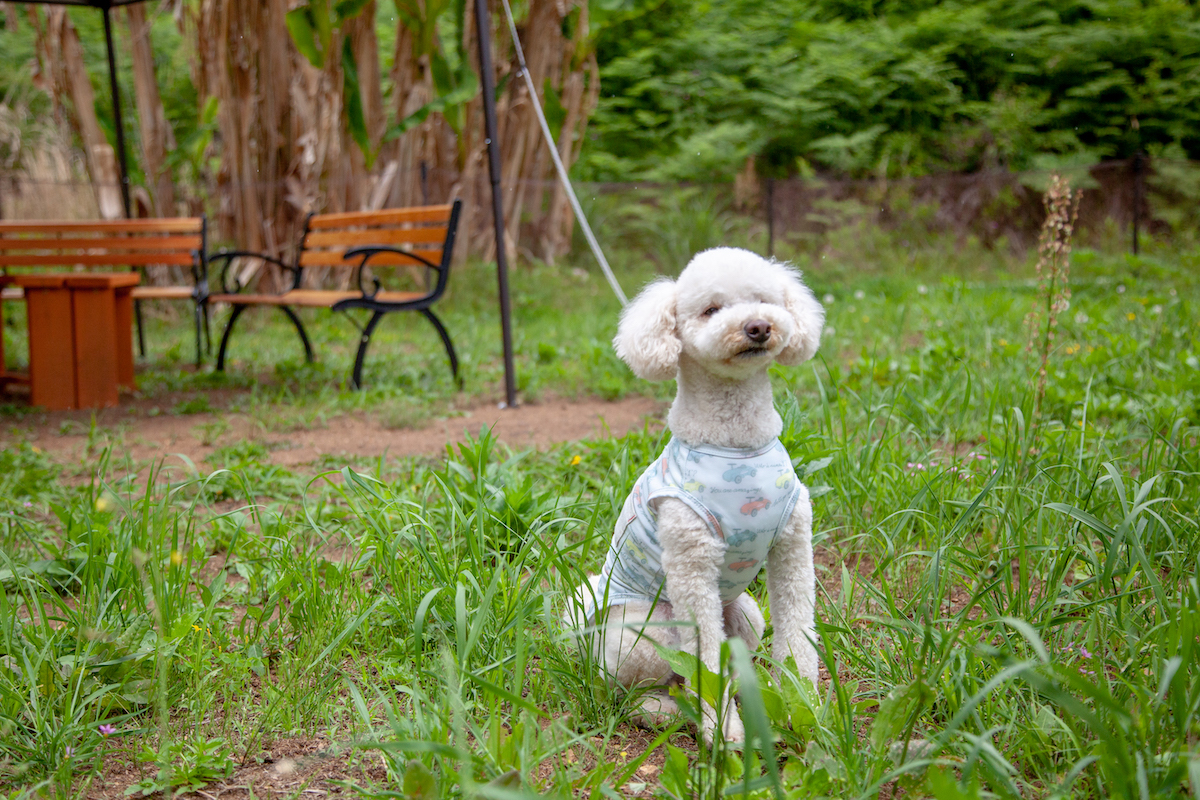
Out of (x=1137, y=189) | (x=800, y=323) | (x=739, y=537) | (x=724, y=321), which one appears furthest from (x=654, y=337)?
(x=1137, y=189)

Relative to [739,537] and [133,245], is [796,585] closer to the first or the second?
[739,537]

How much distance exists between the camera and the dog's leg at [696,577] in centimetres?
150

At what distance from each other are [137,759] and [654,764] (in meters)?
0.95

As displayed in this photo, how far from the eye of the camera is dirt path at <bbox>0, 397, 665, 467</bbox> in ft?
12.2

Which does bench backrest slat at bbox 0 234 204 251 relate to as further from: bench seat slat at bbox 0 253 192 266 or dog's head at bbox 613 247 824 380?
dog's head at bbox 613 247 824 380

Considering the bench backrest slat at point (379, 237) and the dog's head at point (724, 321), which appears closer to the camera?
the dog's head at point (724, 321)

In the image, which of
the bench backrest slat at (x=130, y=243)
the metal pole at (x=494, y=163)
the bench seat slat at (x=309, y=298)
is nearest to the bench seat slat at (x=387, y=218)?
the bench seat slat at (x=309, y=298)

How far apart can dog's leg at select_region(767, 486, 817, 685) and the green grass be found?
0.07 meters

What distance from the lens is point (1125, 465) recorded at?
8.33ft

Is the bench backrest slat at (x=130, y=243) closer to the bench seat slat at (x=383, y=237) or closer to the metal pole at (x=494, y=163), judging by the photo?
the bench seat slat at (x=383, y=237)

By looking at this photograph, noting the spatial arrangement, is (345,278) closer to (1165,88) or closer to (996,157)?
(996,157)

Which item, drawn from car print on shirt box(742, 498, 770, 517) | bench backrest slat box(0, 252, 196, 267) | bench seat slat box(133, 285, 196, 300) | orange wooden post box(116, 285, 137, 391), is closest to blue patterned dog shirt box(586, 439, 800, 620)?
car print on shirt box(742, 498, 770, 517)

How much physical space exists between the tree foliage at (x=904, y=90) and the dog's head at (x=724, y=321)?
9989mm

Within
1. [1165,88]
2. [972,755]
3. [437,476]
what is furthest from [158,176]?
[1165,88]
